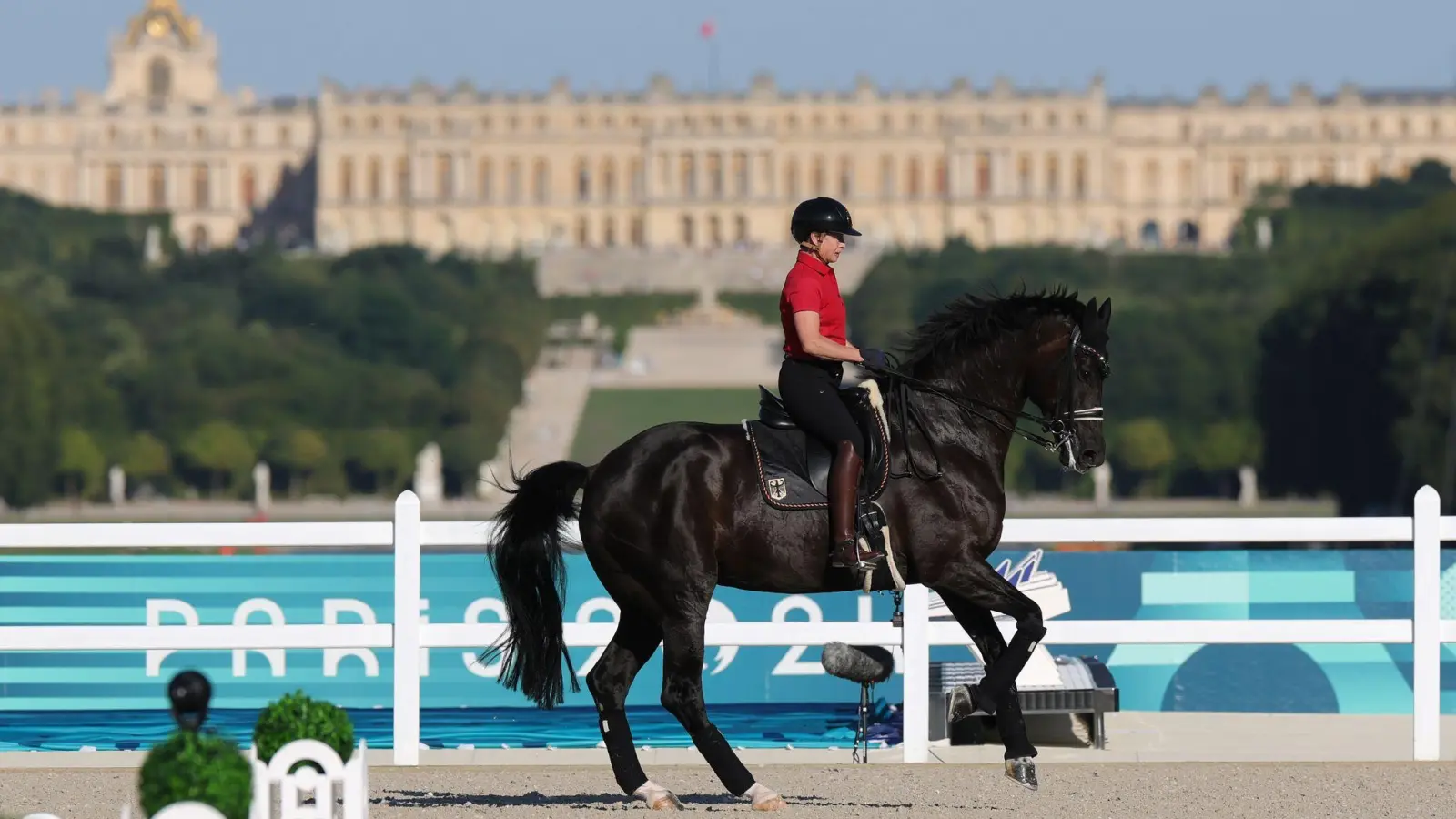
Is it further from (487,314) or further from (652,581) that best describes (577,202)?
(652,581)

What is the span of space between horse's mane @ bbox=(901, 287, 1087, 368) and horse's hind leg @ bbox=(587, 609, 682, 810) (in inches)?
50.3

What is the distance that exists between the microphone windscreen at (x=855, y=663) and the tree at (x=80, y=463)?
5638cm

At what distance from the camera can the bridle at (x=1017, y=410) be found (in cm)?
970

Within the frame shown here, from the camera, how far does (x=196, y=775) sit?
22.6 feet

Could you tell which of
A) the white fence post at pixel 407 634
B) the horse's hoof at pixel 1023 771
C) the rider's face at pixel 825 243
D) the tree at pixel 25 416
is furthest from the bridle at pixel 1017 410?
the tree at pixel 25 416

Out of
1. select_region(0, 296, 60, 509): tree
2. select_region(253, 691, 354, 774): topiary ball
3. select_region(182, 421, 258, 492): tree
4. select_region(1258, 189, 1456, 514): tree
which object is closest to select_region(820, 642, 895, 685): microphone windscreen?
select_region(253, 691, 354, 774): topiary ball

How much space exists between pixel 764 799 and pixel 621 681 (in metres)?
0.78

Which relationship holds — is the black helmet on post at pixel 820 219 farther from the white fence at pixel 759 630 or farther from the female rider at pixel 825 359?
the white fence at pixel 759 630

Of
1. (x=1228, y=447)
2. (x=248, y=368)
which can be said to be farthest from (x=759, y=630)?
(x=248, y=368)

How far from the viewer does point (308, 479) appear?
237 feet

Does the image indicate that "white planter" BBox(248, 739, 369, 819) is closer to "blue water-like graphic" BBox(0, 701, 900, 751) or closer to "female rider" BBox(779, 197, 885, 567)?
"female rider" BBox(779, 197, 885, 567)

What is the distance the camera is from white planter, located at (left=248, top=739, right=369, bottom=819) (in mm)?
7660

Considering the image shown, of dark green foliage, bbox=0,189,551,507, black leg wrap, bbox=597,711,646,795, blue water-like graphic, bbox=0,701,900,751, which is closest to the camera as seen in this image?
black leg wrap, bbox=597,711,646,795

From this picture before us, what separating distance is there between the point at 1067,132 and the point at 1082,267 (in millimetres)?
33692
